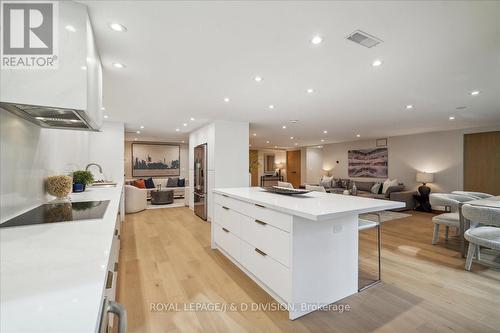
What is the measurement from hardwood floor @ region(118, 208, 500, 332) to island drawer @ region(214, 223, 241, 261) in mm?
158

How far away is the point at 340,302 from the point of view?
2.03 metres

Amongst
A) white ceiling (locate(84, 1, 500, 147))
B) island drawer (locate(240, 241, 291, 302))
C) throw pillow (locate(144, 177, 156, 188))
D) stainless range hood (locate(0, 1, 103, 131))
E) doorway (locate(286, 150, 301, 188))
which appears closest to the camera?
stainless range hood (locate(0, 1, 103, 131))

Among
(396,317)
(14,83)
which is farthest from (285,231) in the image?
(14,83)

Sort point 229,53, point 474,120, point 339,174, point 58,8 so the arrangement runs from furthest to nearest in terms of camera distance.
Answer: point 339,174 → point 474,120 → point 229,53 → point 58,8

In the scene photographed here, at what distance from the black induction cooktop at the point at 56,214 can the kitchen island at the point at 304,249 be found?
1332 millimetres

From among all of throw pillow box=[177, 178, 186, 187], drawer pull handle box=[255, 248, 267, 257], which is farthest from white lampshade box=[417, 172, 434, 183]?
throw pillow box=[177, 178, 186, 187]

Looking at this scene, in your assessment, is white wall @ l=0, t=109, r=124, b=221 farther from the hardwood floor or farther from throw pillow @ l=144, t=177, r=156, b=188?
throw pillow @ l=144, t=177, r=156, b=188

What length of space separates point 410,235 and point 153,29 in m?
4.92

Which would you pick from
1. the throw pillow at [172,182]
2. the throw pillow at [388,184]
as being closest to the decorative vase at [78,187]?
the throw pillow at [172,182]

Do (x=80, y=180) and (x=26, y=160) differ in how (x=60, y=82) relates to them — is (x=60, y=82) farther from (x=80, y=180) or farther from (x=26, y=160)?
(x=80, y=180)

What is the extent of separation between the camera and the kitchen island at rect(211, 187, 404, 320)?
70.4 inches

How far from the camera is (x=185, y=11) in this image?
152cm

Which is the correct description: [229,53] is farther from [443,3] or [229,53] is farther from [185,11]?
[443,3]
